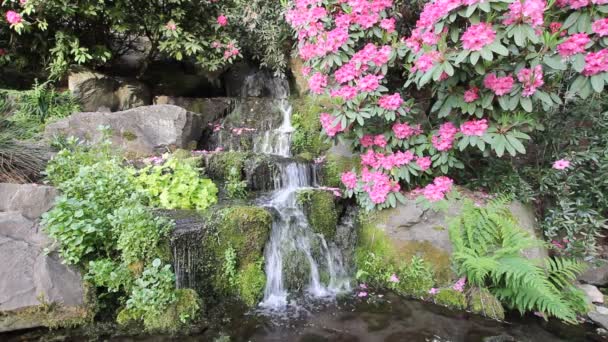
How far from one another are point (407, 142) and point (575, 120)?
2012 millimetres

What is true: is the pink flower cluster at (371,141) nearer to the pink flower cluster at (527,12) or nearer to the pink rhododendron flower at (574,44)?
the pink flower cluster at (527,12)

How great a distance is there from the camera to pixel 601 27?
9.15 ft

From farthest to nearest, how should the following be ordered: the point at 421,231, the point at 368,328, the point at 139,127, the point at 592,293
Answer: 1. the point at 139,127
2. the point at 421,231
3. the point at 592,293
4. the point at 368,328

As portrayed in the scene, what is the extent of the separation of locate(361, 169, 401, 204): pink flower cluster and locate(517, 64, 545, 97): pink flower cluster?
1.54 metres

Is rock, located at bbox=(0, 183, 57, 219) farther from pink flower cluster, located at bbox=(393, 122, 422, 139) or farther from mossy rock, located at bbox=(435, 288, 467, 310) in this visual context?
mossy rock, located at bbox=(435, 288, 467, 310)

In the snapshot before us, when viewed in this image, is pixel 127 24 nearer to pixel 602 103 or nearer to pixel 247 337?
pixel 247 337

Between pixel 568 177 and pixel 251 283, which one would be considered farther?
pixel 568 177

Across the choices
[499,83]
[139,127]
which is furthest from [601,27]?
[139,127]

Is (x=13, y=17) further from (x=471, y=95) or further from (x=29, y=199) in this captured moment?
(x=471, y=95)

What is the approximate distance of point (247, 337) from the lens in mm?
3023

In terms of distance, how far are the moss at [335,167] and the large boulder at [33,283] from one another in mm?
3084

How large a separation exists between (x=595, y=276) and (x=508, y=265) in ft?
5.63

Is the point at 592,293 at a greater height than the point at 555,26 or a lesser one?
lesser

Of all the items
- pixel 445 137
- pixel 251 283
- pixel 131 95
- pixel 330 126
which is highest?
pixel 131 95
